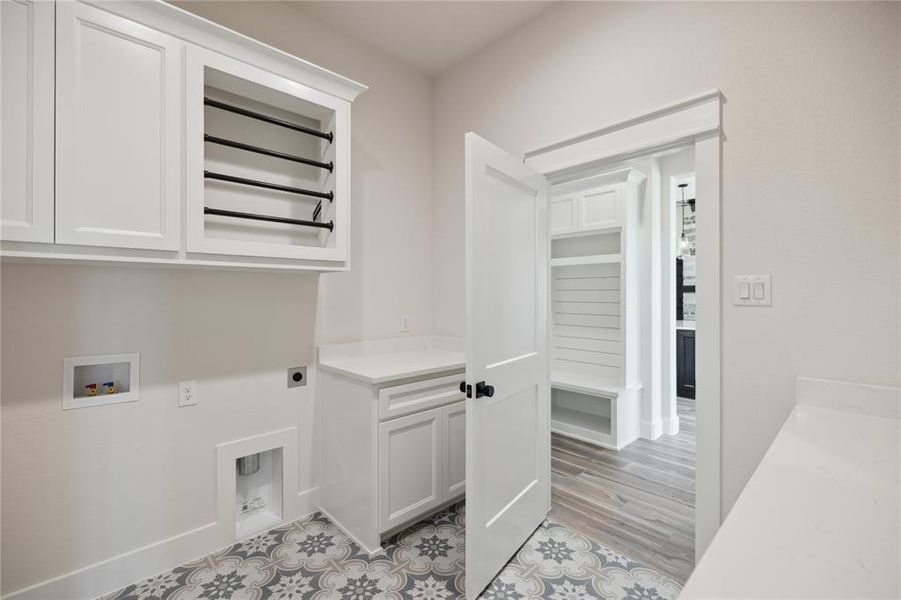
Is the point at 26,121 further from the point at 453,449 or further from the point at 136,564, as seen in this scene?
the point at 453,449

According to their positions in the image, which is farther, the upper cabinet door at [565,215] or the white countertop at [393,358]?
the upper cabinet door at [565,215]

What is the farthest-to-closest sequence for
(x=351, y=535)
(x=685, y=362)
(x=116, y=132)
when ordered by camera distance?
(x=685, y=362)
(x=351, y=535)
(x=116, y=132)

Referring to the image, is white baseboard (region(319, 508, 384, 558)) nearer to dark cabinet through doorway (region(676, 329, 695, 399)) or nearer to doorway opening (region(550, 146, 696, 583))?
doorway opening (region(550, 146, 696, 583))

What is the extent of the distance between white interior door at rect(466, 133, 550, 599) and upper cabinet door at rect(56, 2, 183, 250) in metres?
1.19

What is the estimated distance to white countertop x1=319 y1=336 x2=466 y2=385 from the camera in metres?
2.04

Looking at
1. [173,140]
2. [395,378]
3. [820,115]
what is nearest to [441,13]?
[173,140]

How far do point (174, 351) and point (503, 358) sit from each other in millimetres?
1558

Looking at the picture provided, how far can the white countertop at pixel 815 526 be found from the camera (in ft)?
1.71

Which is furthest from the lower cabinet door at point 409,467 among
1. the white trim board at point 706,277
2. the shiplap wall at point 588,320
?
the shiplap wall at point 588,320

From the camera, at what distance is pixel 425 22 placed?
2.38 m

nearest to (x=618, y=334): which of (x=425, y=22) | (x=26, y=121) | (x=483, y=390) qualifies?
(x=483, y=390)

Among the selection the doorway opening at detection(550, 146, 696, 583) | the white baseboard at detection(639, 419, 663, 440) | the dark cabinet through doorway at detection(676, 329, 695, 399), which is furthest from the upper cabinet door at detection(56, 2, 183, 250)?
the dark cabinet through doorway at detection(676, 329, 695, 399)

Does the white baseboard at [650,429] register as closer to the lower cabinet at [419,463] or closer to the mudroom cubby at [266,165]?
the lower cabinet at [419,463]

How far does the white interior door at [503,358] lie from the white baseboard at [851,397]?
3.57 ft
